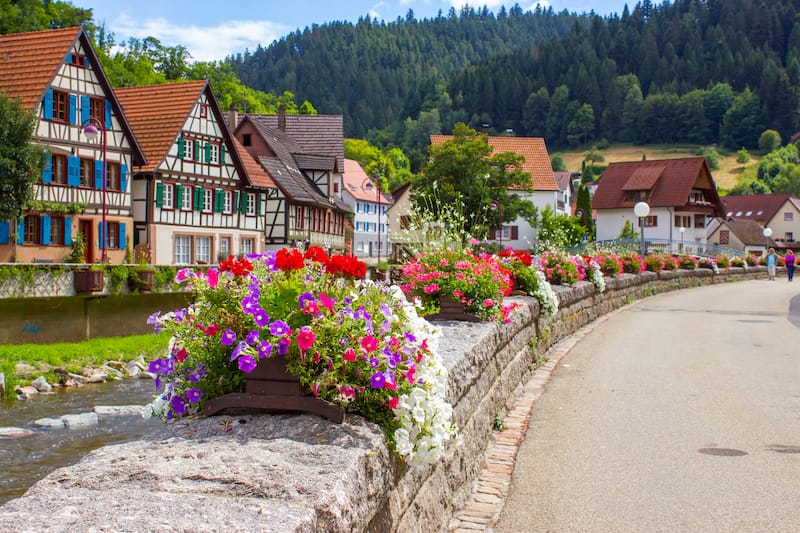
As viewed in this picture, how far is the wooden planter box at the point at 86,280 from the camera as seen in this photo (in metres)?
A: 25.8

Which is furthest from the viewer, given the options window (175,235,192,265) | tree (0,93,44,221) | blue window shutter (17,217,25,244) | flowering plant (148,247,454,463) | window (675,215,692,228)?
window (675,215,692,228)

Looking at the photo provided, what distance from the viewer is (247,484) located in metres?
2.92

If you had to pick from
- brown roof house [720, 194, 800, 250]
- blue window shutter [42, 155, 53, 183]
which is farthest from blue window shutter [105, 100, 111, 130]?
brown roof house [720, 194, 800, 250]

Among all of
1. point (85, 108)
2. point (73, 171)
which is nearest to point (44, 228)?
point (73, 171)

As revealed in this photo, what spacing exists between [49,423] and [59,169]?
20770mm

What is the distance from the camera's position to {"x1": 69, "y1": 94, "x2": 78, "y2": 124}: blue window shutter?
32.8m

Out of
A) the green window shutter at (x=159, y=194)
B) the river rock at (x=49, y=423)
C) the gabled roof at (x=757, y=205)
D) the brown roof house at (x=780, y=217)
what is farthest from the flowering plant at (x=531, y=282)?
the brown roof house at (x=780, y=217)

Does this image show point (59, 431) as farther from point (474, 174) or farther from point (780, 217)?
point (780, 217)

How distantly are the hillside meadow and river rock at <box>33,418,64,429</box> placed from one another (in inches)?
5688

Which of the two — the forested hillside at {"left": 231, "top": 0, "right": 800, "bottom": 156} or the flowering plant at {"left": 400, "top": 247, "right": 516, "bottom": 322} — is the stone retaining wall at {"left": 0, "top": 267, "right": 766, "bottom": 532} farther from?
the forested hillside at {"left": 231, "top": 0, "right": 800, "bottom": 156}

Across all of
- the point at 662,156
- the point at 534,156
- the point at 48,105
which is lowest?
the point at 48,105

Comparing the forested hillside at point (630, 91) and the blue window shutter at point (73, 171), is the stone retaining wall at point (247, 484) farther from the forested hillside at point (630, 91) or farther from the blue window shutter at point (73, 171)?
the forested hillside at point (630, 91)

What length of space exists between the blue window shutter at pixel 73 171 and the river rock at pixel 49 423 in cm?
2047

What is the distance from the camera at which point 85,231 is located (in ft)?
112
